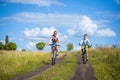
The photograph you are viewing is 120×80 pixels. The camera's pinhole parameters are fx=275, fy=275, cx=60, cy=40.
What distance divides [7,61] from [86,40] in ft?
24.4

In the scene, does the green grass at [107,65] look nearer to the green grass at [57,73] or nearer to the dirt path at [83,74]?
the dirt path at [83,74]

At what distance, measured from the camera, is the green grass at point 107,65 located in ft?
55.5

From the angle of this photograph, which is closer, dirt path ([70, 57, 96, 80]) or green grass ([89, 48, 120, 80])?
dirt path ([70, 57, 96, 80])

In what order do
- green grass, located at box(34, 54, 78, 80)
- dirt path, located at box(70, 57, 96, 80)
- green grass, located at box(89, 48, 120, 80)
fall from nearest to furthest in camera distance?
green grass, located at box(34, 54, 78, 80) → dirt path, located at box(70, 57, 96, 80) → green grass, located at box(89, 48, 120, 80)

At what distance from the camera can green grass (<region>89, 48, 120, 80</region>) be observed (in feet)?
55.5

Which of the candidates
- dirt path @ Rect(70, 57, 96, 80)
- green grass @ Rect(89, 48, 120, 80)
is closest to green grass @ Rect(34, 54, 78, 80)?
dirt path @ Rect(70, 57, 96, 80)

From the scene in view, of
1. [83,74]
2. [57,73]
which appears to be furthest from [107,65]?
[57,73]


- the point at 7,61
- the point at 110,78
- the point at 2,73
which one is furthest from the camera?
the point at 7,61

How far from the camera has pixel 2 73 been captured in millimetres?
17609

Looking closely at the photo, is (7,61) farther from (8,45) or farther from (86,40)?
(8,45)

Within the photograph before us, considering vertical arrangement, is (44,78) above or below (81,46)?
below

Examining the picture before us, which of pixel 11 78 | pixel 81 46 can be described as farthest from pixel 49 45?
pixel 11 78

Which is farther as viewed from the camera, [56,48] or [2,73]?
[56,48]

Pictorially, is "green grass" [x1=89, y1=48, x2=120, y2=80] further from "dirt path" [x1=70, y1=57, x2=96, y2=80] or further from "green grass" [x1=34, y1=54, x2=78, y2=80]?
"green grass" [x1=34, y1=54, x2=78, y2=80]
